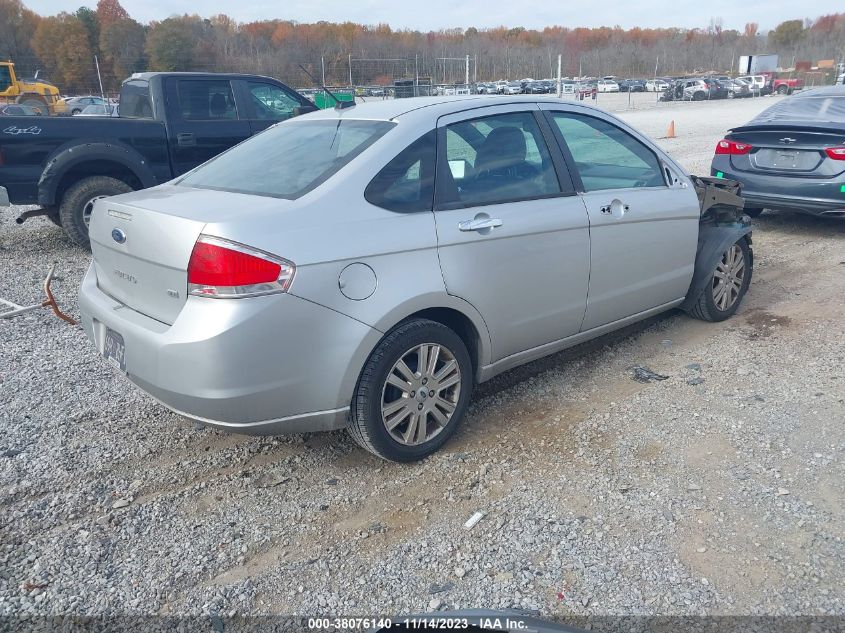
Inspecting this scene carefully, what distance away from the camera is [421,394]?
3.37 metres

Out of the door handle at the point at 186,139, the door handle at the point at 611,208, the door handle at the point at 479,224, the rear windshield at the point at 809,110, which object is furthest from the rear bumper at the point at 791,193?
the door handle at the point at 186,139

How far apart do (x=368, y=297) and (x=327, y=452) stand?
102 cm

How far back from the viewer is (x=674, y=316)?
548cm

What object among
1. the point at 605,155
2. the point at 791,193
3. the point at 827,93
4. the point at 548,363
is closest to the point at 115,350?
the point at 548,363

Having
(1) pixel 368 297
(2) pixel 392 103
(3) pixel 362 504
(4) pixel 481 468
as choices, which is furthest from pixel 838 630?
(2) pixel 392 103

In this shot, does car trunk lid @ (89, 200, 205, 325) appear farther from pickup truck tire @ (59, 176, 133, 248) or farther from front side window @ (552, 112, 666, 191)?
pickup truck tire @ (59, 176, 133, 248)

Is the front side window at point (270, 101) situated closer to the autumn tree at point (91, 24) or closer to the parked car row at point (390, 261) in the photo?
the parked car row at point (390, 261)

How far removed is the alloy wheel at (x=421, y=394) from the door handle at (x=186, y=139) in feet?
19.1

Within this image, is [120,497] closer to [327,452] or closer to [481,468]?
[327,452]

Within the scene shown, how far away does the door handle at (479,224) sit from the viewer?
11.2ft

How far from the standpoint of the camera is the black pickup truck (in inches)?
282

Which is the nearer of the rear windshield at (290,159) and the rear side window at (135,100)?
the rear windshield at (290,159)

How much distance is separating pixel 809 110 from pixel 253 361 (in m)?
7.85

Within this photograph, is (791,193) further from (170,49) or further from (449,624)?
(170,49)
